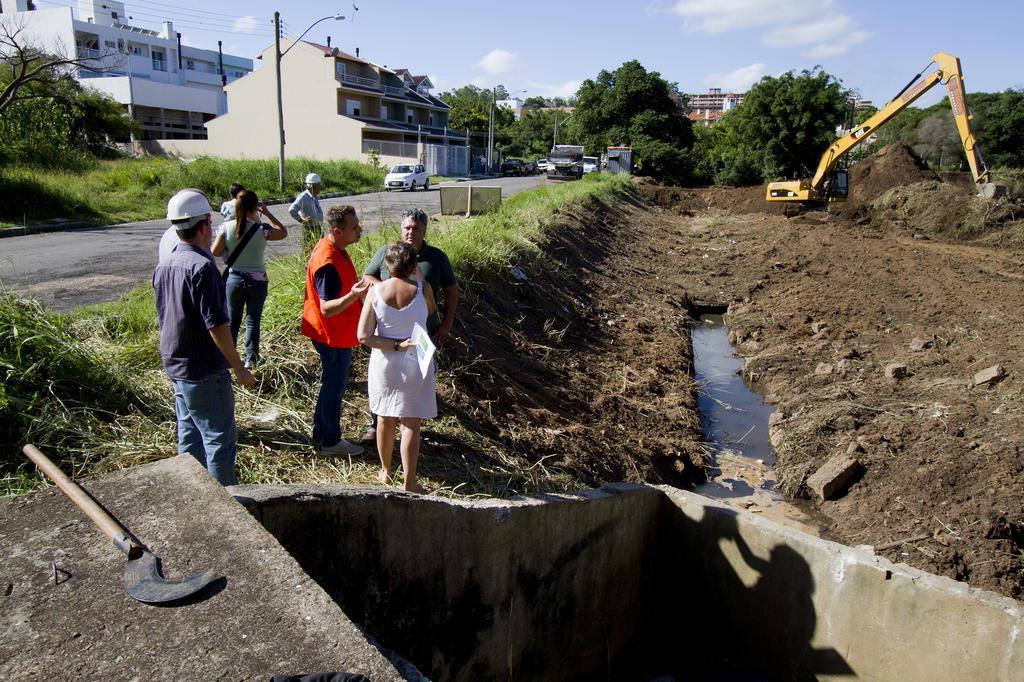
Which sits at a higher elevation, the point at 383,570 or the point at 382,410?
the point at 382,410

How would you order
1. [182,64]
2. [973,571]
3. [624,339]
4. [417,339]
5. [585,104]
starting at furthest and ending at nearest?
1. [182,64]
2. [585,104]
3. [624,339]
4. [973,571]
5. [417,339]

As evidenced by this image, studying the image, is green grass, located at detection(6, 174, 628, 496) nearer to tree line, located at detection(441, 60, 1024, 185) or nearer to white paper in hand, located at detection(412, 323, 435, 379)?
white paper in hand, located at detection(412, 323, 435, 379)

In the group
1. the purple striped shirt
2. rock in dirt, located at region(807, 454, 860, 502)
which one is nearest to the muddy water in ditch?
rock in dirt, located at region(807, 454, 860, 502)

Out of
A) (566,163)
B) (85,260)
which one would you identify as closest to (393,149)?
(566,163)

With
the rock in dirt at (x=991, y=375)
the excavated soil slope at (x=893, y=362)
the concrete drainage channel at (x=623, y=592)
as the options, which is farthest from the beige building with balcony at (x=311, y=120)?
the concrete drainage channel at (x=623, y=592)

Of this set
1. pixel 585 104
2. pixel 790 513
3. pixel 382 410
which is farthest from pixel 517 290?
pixel 585 104

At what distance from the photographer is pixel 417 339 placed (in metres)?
4.12

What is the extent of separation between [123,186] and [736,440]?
70.0 feet

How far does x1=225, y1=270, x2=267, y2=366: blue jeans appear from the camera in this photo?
5.60 metres

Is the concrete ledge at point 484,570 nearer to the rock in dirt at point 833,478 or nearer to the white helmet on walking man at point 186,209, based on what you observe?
the white helmet on walking man at point 186,209

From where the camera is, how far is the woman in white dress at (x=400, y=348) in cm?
423

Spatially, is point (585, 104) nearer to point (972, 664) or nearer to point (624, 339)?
point (624, 339)

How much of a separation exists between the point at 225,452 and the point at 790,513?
5.48m

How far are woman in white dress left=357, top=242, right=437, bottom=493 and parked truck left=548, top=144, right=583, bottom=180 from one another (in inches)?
1462
